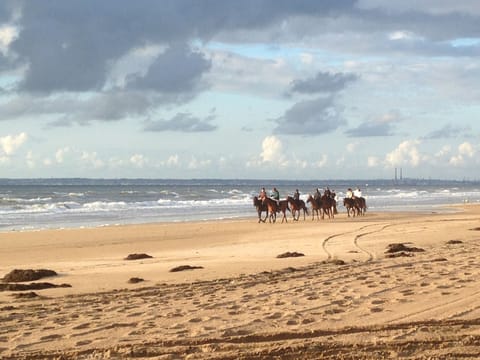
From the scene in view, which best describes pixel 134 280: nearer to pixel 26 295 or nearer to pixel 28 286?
Result: pixel 28 286

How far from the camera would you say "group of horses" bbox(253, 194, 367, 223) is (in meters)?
34.2

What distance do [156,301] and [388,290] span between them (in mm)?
3245

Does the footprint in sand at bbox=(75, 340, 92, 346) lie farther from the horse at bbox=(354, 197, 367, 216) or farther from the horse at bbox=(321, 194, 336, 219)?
the horse at bbox=(354, 197, 367, 216)

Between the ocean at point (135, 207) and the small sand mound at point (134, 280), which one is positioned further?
the ocean at point (135, 207)

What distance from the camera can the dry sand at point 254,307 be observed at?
673cm

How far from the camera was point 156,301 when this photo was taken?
958 centimetres

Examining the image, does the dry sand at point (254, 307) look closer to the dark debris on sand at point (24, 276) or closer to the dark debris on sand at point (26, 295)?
the dark debris on sand at point (26, 295)

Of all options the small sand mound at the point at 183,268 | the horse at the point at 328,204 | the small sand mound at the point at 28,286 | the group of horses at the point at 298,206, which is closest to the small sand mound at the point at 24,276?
the small sand mound at the point at 28,286

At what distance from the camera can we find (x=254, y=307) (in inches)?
348

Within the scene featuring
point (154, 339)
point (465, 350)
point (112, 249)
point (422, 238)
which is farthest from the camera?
point (422, 238)

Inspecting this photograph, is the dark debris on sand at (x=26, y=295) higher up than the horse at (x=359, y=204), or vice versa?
the horse at (x=359, y=204)

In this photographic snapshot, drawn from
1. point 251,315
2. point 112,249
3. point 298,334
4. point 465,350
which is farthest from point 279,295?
point 112,249

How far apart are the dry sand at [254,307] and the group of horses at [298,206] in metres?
16.5

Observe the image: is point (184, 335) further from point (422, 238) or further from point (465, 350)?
point (422, 238)
